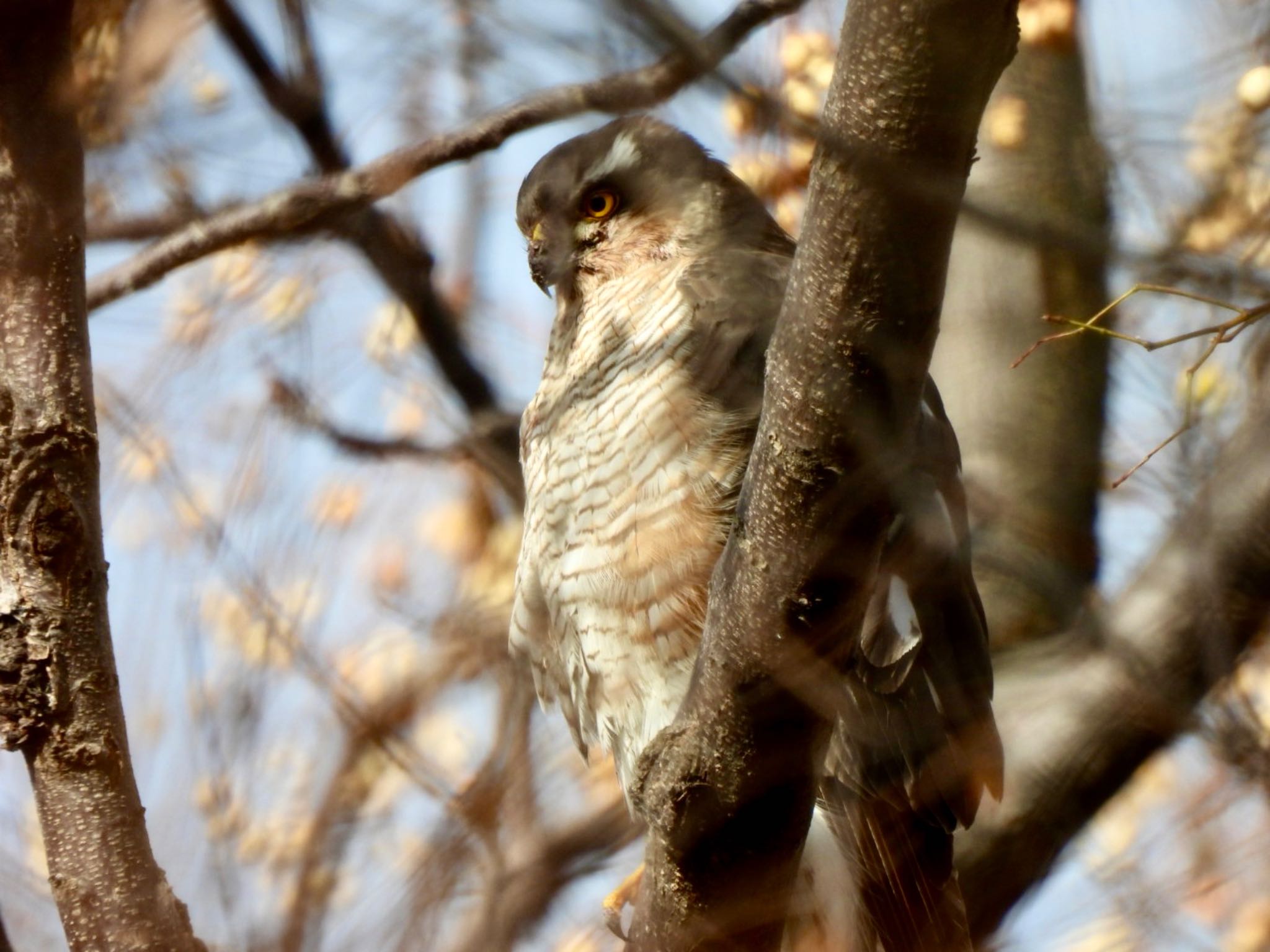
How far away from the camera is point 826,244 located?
5.77ft

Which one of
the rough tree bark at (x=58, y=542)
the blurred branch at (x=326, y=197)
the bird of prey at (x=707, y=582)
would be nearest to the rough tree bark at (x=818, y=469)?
the bird of prey at (x=707, y=582)

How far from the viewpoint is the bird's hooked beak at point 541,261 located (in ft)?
12.3

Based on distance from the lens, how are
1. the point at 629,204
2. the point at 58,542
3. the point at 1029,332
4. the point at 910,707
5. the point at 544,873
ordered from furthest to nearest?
1. the point at 1029,332
2. the point at 629,204
3. the point at 910,707
4. the point at 58,542
5. the point at 544,873

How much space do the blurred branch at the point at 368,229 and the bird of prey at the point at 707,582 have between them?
0.82 meters

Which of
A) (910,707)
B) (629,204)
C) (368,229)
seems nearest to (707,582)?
(910,707)

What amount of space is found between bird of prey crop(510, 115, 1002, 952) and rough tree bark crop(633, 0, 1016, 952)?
1.36ft

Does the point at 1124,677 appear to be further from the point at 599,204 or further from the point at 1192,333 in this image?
the point at 599,204

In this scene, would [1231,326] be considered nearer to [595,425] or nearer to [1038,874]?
[595,425]

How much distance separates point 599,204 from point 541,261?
23 cm

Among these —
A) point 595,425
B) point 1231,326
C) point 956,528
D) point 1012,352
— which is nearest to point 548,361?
point 595,425

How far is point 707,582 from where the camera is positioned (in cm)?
294

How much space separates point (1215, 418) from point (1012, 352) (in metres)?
1.60

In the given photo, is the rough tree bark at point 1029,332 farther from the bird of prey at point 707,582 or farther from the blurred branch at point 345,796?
the blurred branch at point 345,796

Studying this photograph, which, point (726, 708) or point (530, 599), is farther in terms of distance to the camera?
point (530, 599)
